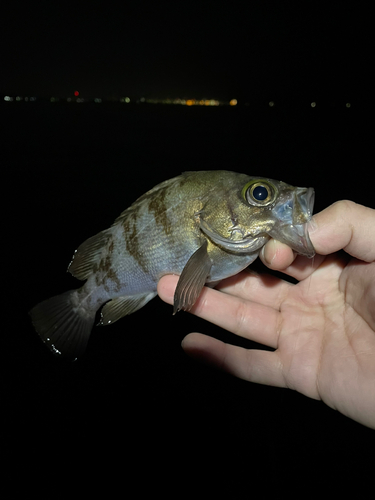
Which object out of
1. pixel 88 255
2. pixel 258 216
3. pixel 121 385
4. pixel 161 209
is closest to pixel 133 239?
pixel 161 209

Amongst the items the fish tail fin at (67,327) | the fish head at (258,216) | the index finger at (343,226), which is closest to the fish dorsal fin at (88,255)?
the fish tail fin at (67,327)

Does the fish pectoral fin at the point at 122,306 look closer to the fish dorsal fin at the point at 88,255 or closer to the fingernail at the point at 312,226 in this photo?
the fish dorsal fin at the point at 88,255

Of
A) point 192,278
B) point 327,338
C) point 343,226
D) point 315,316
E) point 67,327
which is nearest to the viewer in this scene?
point 343,226

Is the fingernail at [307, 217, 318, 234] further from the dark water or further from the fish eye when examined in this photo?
the dark water

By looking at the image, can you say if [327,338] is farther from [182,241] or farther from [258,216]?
[182,241]

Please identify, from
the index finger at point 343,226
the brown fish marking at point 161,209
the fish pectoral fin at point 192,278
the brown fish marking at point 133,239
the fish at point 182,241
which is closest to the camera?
the index finger at point 343,226

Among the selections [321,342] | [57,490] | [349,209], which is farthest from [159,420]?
[349,209]

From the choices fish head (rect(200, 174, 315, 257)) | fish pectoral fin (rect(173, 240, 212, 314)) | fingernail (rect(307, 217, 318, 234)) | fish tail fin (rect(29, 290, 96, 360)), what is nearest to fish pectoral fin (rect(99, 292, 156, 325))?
fish tail fin (rect(29, 290, 96, 360))

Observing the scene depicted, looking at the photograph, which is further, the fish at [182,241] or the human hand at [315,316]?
the fish at [182,241]
